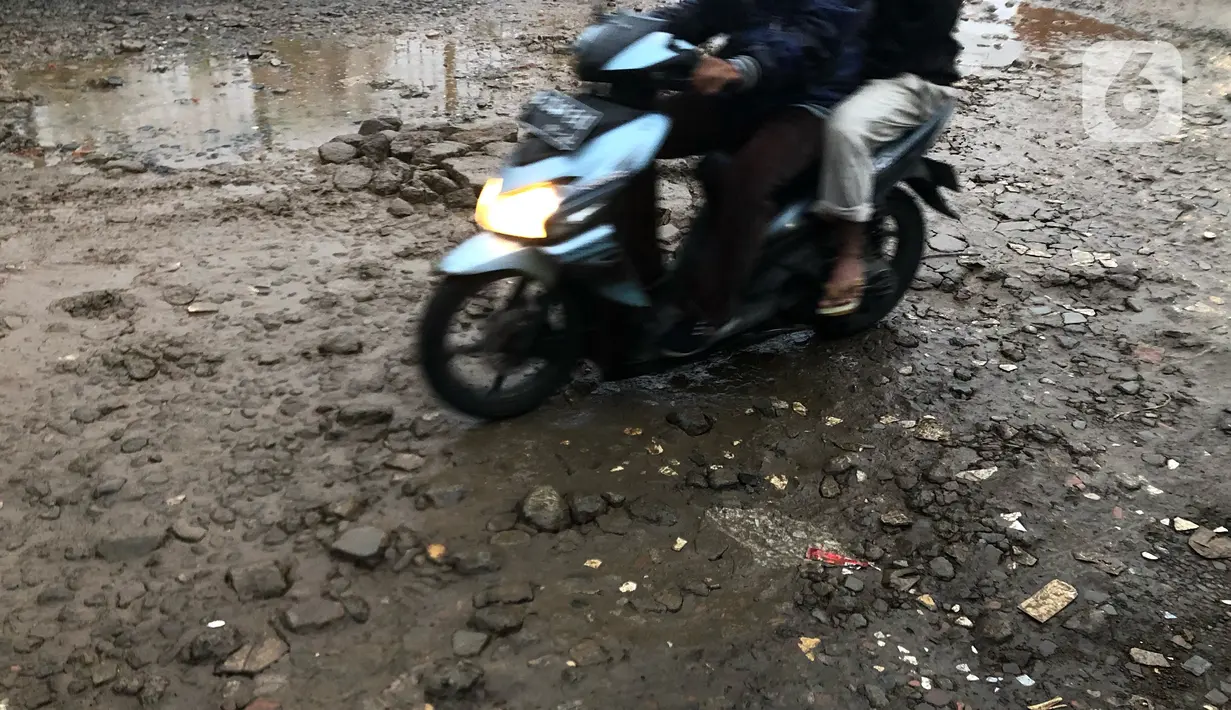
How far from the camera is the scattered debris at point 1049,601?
245 cm

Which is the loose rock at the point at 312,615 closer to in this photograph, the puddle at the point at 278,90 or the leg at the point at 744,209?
the leg at the point at 744,209

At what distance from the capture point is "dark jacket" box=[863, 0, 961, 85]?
310cm

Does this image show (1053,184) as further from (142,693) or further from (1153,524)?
(142,693)

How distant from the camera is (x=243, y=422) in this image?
309cm

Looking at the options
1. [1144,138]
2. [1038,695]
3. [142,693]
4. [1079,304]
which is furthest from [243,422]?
[1144,138]

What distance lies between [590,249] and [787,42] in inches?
34.3

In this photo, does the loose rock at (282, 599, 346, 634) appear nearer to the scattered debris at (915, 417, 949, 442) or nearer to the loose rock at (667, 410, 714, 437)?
the loose rock at (667, 410, 714, 437)

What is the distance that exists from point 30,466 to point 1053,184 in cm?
512

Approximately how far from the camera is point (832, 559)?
2637 mm

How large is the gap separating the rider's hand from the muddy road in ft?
3.74

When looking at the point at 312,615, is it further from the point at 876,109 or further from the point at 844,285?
the point at 876,109

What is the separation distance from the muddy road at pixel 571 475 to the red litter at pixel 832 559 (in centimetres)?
3

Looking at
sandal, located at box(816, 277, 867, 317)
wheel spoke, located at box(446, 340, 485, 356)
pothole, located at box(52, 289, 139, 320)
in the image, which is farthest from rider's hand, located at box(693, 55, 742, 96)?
pothole, located at box(52, 289, 139, 320)

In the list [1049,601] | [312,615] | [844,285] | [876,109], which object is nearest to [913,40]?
[876,109]
